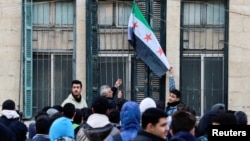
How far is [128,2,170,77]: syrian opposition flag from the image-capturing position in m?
14.9

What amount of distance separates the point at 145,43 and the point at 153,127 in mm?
8347

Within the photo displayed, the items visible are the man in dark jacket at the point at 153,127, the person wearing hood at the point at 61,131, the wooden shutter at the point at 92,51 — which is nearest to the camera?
the man in dark jacket at the point at 153,127

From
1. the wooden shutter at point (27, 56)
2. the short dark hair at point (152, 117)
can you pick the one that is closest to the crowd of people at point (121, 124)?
the short dark hair at point (152, 117)

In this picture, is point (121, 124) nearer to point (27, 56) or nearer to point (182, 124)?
point (182, 124)

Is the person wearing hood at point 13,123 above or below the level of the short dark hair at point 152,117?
below

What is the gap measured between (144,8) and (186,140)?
895cm

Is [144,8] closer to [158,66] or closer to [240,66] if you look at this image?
[158,66]

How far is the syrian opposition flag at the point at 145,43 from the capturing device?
1485cm

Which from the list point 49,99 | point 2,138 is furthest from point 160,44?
point 2,138

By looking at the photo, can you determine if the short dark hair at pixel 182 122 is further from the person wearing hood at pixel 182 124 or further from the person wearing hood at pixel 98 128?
the person wearing hood at pixel 98 128

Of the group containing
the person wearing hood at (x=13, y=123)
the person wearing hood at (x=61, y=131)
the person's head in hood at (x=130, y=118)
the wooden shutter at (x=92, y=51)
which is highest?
the wooden shutter at (x=92, y=51)

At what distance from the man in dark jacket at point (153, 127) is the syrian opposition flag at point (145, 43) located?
26.8 feet

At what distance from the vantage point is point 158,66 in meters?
15.0

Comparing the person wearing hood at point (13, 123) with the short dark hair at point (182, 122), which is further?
the person wearing hood at point (13, 123)
